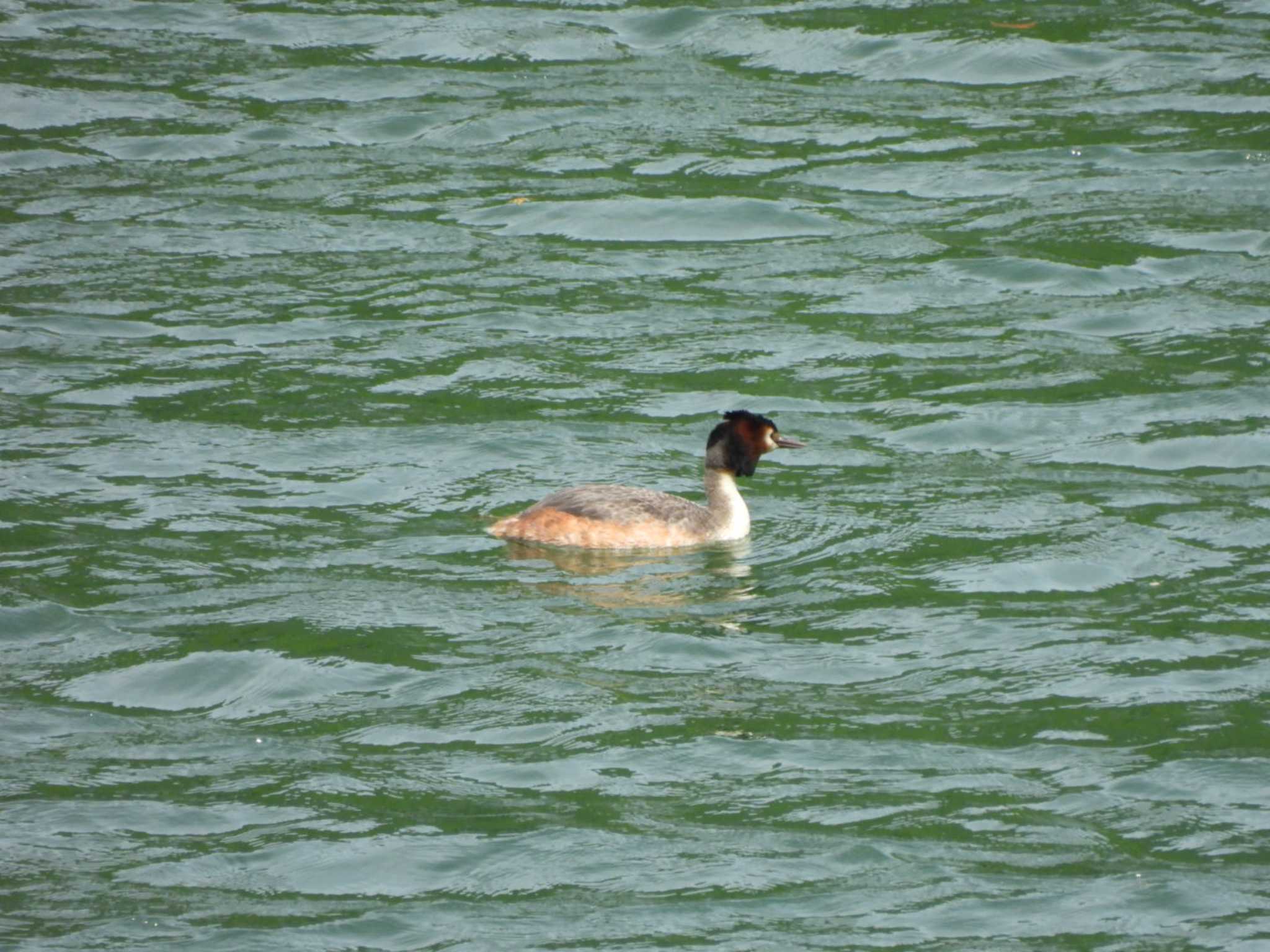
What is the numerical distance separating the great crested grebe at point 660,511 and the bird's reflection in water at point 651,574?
0.07 metres

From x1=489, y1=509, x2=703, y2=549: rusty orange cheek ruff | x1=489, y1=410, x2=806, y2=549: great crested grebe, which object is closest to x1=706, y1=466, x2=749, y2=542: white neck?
x1=489, y1=410, x2=806, y2=549: great crested grebe

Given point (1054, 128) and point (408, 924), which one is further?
point (1054, 128)

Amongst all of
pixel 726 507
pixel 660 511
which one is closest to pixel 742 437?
pixel 726 507

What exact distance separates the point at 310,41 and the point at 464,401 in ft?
26.9

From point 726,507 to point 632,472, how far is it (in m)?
1.03

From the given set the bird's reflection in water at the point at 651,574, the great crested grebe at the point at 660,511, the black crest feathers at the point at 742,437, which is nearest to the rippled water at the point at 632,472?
the bird's reflection in water at the point at 651,574

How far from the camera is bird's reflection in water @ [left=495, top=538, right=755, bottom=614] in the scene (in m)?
11.8

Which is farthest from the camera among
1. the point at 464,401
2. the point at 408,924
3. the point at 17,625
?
the point at 464,401

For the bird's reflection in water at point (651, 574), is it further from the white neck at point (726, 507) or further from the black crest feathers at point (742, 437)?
the black crest feathers at point (742, 437)

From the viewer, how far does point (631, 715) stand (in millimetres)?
10078

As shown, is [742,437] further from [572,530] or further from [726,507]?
[572,530]

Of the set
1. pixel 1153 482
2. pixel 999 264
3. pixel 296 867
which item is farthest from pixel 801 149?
pixel 296 867

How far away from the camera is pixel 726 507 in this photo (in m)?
12.9

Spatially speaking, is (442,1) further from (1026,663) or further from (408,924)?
(408,924)
